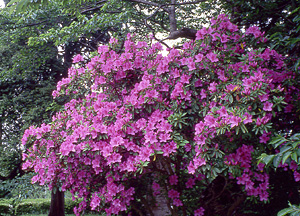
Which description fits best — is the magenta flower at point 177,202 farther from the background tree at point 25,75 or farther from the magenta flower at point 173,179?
the background tree at point 25,75

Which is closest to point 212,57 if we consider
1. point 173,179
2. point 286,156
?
point 286,156

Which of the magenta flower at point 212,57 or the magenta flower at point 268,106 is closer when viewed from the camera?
the magenta flower at point 268,106

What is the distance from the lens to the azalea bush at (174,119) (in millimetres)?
2459

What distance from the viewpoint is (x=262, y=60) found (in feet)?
8.84

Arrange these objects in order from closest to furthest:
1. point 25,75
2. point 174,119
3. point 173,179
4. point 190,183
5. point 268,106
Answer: point 268,106 < point 174,119 < point 173,179 < point 190,183 < point 25,75

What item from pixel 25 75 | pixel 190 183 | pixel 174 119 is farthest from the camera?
pixel 25 75

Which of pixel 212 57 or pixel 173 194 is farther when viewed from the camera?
pixel 173 194

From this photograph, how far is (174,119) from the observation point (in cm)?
258

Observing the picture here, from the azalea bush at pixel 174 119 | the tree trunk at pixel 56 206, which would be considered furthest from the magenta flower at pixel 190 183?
the tree trunk at pixel 56 206

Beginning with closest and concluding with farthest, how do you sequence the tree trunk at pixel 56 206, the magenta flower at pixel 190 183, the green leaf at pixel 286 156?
the green leaf at pixel 286 156
the magenta flower at pixel 190 183
the tree trunk at pixel 56 206

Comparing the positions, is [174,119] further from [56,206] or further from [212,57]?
[56,206]

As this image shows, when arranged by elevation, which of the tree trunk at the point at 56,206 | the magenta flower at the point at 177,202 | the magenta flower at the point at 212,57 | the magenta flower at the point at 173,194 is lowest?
the tree trunk at the point at 56,206

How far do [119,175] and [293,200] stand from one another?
251cm

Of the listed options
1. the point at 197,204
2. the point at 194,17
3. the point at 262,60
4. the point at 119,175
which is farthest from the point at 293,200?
the point at 194,17
